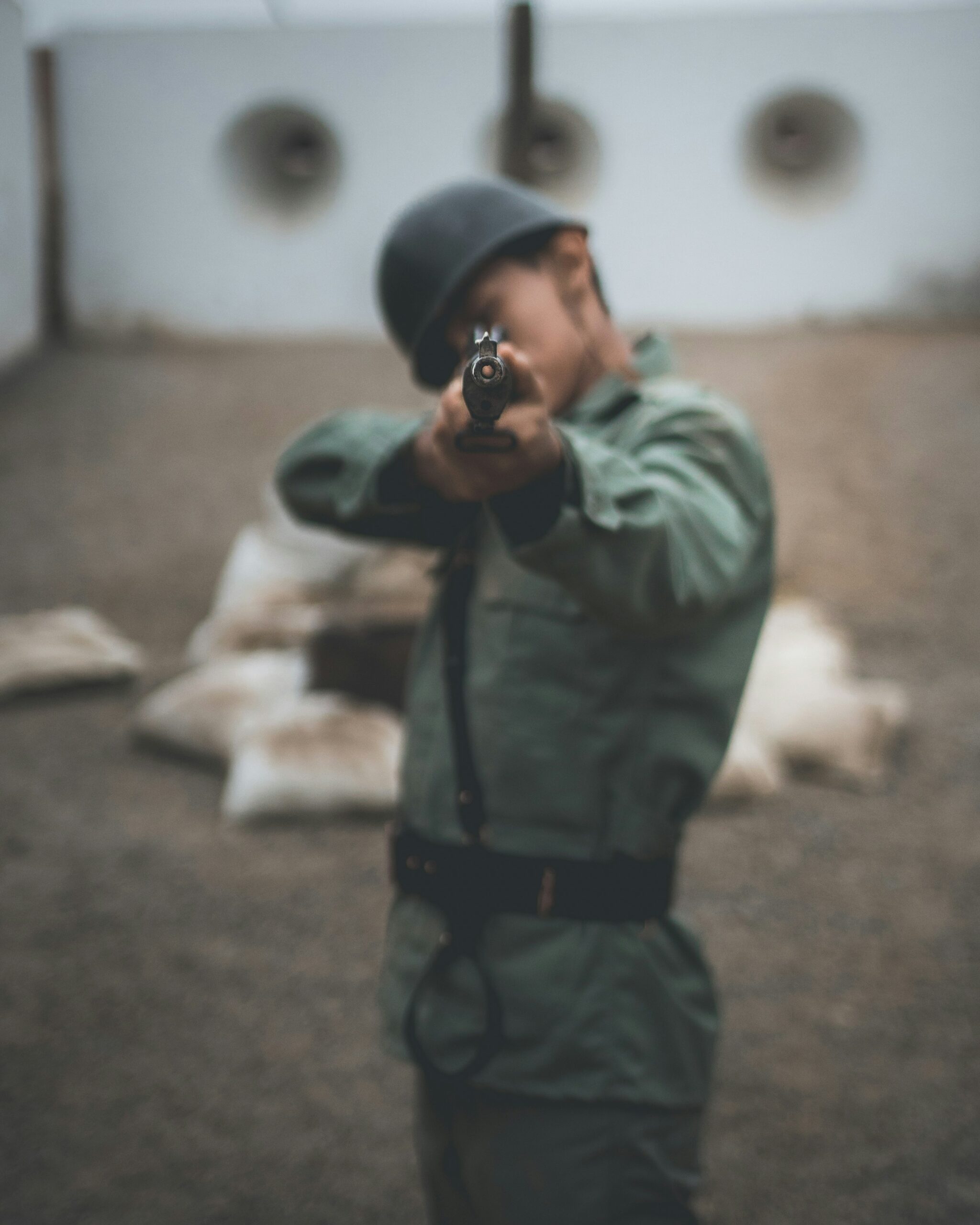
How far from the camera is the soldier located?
3.35 feet

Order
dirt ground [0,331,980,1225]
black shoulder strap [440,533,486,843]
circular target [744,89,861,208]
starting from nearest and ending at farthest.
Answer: black shoulder strap [440,533,486,843]
dirt ground [0,331,980,1225]
circular target [744,89,861,208]

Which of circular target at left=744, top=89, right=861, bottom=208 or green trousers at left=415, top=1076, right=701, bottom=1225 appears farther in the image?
circular target at left=744, top=89, right=861, bottom=208

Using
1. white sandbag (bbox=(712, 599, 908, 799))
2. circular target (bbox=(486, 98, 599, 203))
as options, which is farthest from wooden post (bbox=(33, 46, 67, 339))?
white sandbag (bbox=(712, 599, 908, 799))

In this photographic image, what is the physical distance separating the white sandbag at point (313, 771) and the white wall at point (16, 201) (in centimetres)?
506

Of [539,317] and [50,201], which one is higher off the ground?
[539,317]

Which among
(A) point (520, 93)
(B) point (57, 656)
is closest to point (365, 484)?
(B) point (57, 656)

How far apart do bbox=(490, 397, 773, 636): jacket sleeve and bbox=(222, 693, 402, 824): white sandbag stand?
218 centimetres

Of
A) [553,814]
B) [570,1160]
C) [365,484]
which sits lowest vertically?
[570,1160]

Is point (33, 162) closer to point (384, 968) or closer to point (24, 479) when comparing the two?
point (24, 479)

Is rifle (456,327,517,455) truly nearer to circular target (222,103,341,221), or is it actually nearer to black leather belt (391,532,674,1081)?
black leather belt (391,532,674,1081)

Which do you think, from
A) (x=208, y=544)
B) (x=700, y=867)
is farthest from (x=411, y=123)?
(x=700, y=867)

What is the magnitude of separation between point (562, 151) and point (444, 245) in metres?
6.82

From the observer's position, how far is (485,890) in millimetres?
1068

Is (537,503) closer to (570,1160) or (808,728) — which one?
(570,1160)
